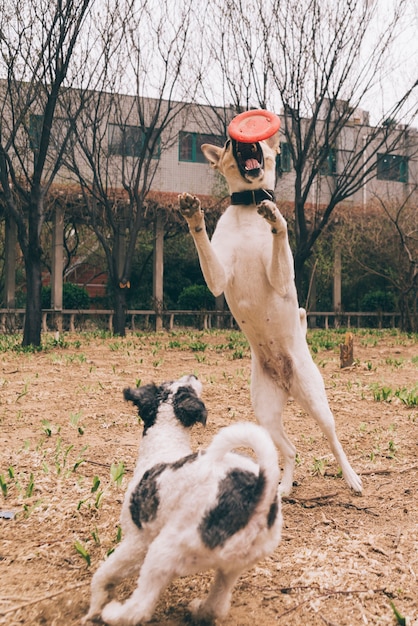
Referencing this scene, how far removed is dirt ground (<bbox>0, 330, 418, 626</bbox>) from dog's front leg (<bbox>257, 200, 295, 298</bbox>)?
4.00 feet

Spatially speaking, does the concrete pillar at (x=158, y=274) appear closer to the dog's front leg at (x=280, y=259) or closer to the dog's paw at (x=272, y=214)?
the dog's front leg at (x=280, y=259)

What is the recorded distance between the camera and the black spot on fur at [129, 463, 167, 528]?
1.79m

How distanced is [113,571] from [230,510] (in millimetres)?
520

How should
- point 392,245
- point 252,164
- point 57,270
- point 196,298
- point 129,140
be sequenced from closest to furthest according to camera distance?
1. point 252,164
2. point 57,270
3. point 129,140
4. point 392,245
5. point 196,298

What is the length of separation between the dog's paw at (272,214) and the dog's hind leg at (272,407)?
0.83m

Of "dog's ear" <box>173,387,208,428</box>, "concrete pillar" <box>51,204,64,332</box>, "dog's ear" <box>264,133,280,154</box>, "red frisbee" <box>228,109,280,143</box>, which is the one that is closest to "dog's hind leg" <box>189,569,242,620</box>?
"dog's ear" <box>173,387,208,428</box>

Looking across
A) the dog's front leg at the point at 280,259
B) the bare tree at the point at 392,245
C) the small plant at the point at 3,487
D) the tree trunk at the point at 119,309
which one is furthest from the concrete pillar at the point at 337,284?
the small plant at the point at 3,487

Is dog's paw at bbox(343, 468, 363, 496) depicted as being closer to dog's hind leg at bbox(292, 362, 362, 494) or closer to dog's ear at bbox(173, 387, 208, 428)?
dog's hind leg at bbox(292, 362, 362, 494)

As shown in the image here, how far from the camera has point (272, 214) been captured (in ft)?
8.44

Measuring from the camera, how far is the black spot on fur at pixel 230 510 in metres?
1.61

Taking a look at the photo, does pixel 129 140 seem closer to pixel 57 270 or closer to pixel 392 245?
pixel 57 270

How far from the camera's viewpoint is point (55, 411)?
16.8 feet

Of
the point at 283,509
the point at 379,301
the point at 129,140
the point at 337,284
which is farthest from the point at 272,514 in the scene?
the point at 379,301

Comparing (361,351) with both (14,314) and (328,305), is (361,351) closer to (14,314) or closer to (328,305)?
(14,314)
